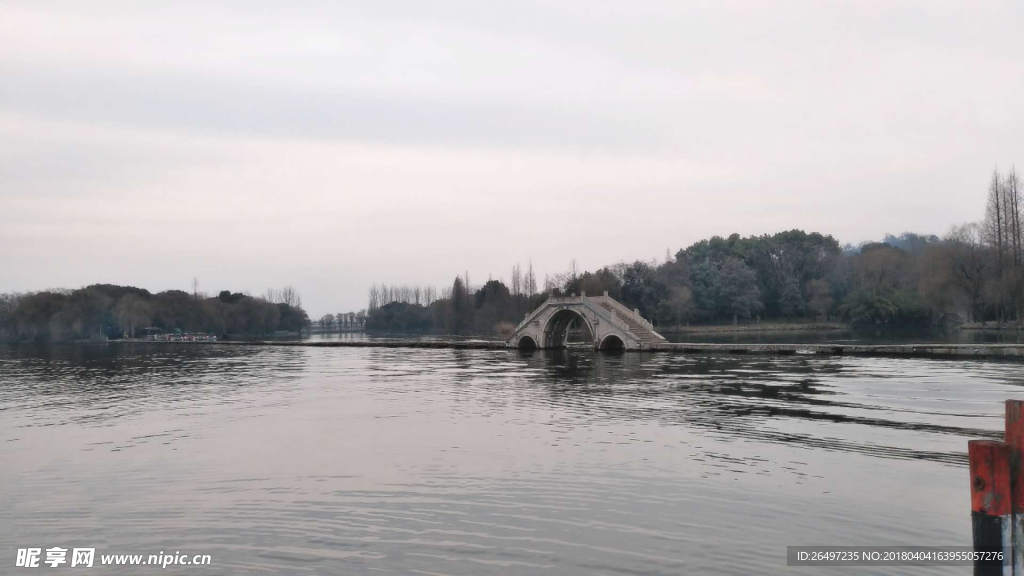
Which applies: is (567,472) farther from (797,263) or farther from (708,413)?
(797,263)

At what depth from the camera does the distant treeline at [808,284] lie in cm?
7619

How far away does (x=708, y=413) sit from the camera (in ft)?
82.2

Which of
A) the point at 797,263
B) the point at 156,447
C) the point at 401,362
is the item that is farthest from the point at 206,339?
the point at 156,447

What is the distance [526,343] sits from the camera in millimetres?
73688

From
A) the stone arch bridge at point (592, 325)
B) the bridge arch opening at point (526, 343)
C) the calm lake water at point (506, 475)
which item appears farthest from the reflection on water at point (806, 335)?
the calm lake water at point (506, 475)

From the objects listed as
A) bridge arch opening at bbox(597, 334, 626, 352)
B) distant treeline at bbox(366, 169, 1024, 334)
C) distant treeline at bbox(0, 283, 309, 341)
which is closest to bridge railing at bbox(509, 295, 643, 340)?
bridge arch opening at bbox(597, 334, 626, 352)

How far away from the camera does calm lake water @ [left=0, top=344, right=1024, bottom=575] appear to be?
11.4m

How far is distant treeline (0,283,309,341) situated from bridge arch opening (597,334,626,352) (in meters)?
91.7

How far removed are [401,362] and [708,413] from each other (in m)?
37.7

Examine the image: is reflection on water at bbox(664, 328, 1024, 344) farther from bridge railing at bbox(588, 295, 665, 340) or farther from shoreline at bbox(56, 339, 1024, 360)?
shoreline at bbox(56, 339, 1024, 360)

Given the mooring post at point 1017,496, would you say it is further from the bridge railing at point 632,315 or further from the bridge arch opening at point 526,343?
the bridge arch opening at point 526,343

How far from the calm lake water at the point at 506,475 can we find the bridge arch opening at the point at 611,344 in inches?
1165

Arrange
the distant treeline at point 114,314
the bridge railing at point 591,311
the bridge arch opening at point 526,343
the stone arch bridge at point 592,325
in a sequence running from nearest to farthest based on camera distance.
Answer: the stone arch bridge at point 592,325 → the bridge railing at point 591,311 → the bridge arch opening at point 526,343 → the distant treeline at point 114,314

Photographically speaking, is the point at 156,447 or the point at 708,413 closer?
the point at 156,447
